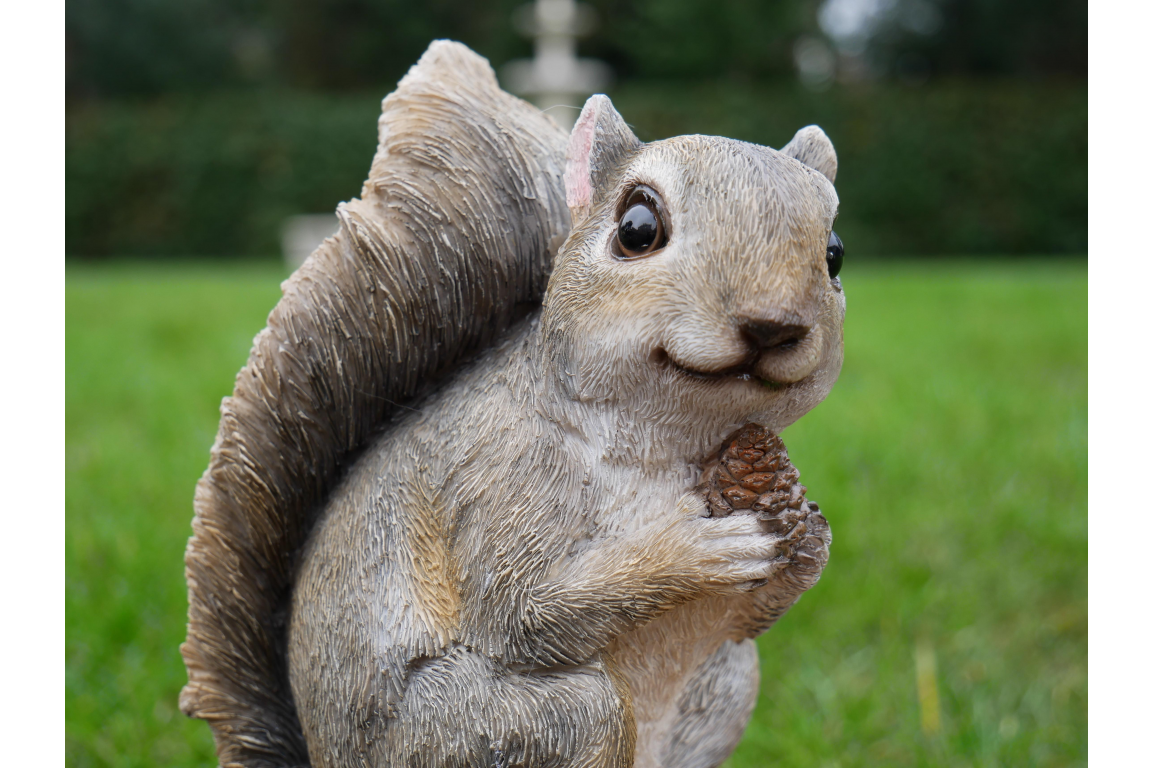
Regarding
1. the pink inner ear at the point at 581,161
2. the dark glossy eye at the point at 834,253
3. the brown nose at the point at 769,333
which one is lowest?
the brown nose at the point at 769,333

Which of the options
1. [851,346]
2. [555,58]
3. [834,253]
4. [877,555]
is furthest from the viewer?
[555,58]

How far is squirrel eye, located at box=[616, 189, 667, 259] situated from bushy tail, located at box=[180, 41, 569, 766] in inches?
7.7

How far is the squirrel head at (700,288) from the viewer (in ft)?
2.59

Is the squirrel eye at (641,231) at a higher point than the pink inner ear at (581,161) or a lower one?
lower

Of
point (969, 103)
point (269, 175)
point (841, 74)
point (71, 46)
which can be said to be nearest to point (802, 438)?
point (969, 103)

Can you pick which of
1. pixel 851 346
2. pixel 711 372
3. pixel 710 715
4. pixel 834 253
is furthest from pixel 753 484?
pixel 851 346

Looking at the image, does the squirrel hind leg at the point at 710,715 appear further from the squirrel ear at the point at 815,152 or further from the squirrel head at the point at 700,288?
the squirrel ear at the point at 815,152

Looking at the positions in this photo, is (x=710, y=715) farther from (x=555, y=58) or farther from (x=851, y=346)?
(x=555, y=58)

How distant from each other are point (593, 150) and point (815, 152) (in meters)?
0.23

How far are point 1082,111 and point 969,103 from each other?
114cm

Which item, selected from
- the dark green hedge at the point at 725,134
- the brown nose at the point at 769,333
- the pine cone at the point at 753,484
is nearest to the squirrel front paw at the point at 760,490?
the pine cone at the point at 753,484

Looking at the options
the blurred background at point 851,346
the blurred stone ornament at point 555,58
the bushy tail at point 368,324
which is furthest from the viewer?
the blurred stone ornament at point 555,58

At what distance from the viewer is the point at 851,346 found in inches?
162

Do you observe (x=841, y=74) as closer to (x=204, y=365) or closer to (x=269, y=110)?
(x=269, y=110)
